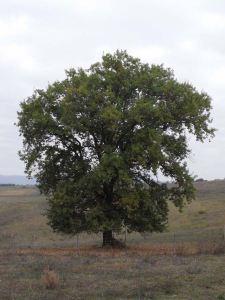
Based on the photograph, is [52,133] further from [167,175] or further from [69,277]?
[69,277]

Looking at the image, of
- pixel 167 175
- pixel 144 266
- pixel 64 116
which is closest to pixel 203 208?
pixel 167 175

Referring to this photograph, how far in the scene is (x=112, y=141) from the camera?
3494 centimetres

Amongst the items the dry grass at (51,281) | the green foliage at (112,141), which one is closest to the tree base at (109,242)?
the green foliage at (112,141)

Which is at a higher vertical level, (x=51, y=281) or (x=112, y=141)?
(x=112, y=141)

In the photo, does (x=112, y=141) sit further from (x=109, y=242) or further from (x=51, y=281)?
(x=51, y=281)

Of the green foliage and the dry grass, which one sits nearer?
the dry grass

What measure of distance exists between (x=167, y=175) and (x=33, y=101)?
10362 millimetres

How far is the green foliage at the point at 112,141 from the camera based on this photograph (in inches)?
1316

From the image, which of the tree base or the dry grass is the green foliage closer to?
the tree base

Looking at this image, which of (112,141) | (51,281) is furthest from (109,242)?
(51,281)

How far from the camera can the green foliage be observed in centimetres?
3344

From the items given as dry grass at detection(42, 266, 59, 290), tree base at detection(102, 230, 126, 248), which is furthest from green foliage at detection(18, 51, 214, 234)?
dry grass at detection(42, 266, 59, 290)

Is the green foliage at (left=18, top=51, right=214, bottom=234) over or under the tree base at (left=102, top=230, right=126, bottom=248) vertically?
over

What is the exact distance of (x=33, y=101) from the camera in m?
36.1
